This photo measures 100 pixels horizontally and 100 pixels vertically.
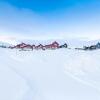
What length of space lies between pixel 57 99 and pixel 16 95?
156 cm

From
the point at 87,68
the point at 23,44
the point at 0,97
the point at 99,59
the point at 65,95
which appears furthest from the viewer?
the point at 23,44

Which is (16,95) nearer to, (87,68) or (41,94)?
(41,94)

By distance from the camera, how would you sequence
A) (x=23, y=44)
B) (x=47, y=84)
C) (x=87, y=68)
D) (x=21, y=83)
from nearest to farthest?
(x=21, y=83) < (x=47, y=84) < (x=87, y=68) < (x=23, y=44)

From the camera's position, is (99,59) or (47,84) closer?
(47,84)

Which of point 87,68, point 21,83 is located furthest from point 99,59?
point 21,83

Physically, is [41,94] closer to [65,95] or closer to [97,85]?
[65,95]

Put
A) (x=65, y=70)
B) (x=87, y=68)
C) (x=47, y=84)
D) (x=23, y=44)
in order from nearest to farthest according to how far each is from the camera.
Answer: (x=47, y=84) < (x=65, y=70) < (x=87, y=68) < (x=23, y=44)

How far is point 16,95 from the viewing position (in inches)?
280

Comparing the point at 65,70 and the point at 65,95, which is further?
the point at 65,70

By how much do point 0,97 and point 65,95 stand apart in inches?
104

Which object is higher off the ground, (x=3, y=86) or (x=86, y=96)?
(x=3, y=86)

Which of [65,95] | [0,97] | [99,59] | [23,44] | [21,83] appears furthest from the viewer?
[23,44]

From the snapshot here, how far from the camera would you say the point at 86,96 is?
8.05 metres

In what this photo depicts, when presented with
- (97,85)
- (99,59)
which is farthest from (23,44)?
(97,85)
